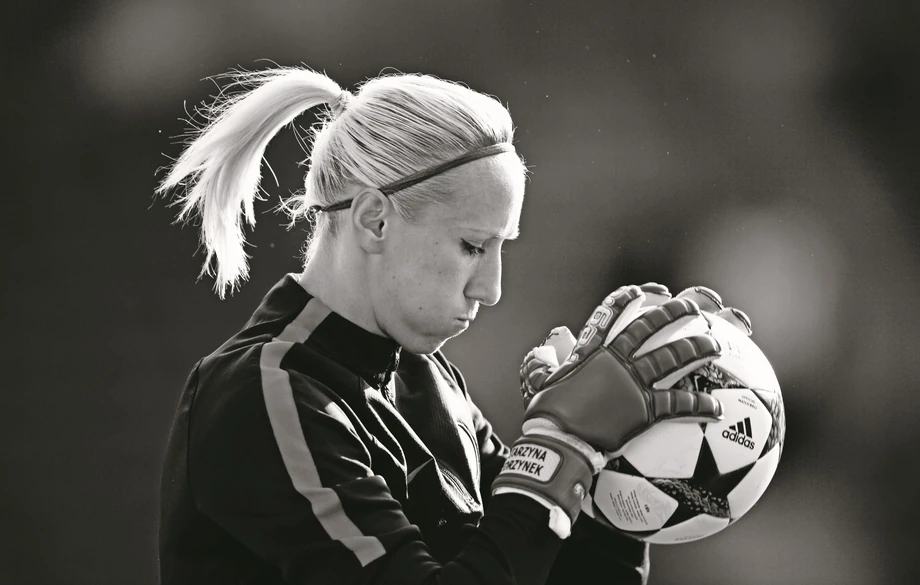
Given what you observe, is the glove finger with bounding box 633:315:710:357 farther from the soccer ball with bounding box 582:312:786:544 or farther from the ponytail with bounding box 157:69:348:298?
the ponytail with bounding box 157:69:348:298

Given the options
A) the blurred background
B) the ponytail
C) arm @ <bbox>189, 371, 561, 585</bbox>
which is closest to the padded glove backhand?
arm @ <bbox>189, 371, 561, 585</bbox>

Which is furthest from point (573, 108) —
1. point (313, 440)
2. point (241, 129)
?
point (313, 440)

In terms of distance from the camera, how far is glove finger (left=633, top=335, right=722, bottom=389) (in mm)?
1077

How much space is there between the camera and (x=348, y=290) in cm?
123

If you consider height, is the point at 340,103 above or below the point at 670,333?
above

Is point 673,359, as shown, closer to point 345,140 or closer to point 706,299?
point 706,299

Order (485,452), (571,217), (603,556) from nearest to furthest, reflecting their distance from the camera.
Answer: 1. (603,556)
2. (485,452)
3. (571,217)

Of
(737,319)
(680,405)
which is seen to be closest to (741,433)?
(680,405)

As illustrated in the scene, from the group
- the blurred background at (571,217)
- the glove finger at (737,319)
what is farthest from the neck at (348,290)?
the blurred background at (571,217)

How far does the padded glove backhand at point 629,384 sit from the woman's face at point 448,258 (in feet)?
0.53

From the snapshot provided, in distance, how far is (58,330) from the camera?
2.20 metres

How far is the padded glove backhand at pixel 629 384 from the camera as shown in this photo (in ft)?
3.54

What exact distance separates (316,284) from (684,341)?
0.48 meters

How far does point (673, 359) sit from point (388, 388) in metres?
0.40
